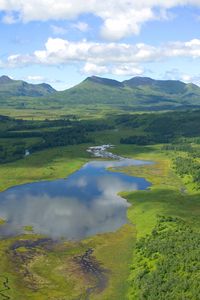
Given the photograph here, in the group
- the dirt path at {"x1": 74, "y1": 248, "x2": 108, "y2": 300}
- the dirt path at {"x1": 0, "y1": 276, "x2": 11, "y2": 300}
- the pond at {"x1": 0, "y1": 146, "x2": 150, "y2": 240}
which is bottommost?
the dirt path at {"x1": 0, "y1": 276, "x2": 11, "y2": 300}

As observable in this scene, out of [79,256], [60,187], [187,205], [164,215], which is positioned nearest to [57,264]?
[79,256]

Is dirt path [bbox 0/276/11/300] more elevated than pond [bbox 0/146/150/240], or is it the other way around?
→ pond [bbox 0/146/150/240]

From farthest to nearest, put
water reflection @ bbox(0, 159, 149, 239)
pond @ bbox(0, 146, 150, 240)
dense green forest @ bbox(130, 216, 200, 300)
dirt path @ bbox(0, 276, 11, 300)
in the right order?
1. water reflection @ bbox(0, 159, 149, 239)
2. pond @ bbox(0, 146, 150, 240)
3. dirt path @ bbox(0, 276, 11, 300)
4. dense green forest @ bbox(130, 216, 200, 300)

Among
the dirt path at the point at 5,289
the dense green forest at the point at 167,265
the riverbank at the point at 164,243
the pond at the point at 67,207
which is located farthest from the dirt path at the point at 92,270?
the dirt path at the point at 5,289

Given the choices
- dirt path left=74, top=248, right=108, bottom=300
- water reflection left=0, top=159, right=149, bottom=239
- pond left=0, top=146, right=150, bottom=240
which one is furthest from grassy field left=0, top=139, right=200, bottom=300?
water reflection left=0, top=159, right=149, bottom=239

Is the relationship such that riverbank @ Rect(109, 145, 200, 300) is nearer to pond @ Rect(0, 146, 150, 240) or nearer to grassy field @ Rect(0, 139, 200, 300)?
grassy field @ Rect(0, 139, 200, 300)

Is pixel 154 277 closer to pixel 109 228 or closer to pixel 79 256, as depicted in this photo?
pixel 79 256

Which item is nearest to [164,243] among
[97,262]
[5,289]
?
[97,262]

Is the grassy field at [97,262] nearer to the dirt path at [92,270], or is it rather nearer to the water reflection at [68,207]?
the dirt path at [92,270]
